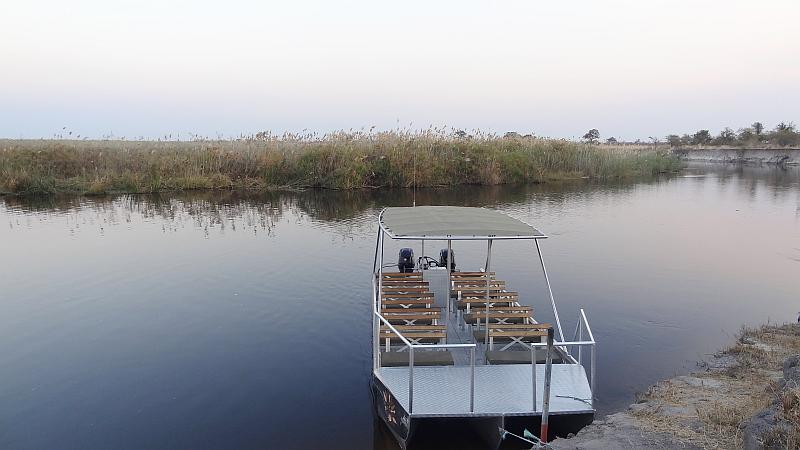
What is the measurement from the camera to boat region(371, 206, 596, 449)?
6309 millimetres

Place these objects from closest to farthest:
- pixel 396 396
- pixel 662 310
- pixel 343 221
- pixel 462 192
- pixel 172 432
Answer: pixel 396 396, pixel 172 432, pixel 662 310, pixel 343 221, pixel 462 192

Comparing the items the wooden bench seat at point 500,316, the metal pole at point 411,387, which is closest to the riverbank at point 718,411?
the metal pole at point 411,387

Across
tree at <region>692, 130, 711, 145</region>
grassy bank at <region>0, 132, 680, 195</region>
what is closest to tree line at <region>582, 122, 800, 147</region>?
tree at <region>692, 130, 711, 145</region>

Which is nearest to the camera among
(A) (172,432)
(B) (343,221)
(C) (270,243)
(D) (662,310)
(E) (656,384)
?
(A) (172,432)

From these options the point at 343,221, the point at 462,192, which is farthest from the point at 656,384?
the point at 462,192

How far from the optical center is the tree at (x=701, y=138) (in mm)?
100256

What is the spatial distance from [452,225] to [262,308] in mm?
5708

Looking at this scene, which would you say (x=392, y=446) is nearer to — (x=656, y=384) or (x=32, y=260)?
(x=656, y=384)

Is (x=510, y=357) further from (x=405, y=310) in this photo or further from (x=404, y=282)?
(x=404, y=282)

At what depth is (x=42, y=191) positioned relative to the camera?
29.8 meters

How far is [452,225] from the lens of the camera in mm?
8141

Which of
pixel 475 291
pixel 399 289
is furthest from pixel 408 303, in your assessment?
pixel 475 291

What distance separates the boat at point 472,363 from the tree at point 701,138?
353 ft

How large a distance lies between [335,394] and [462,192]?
25.5 meters
